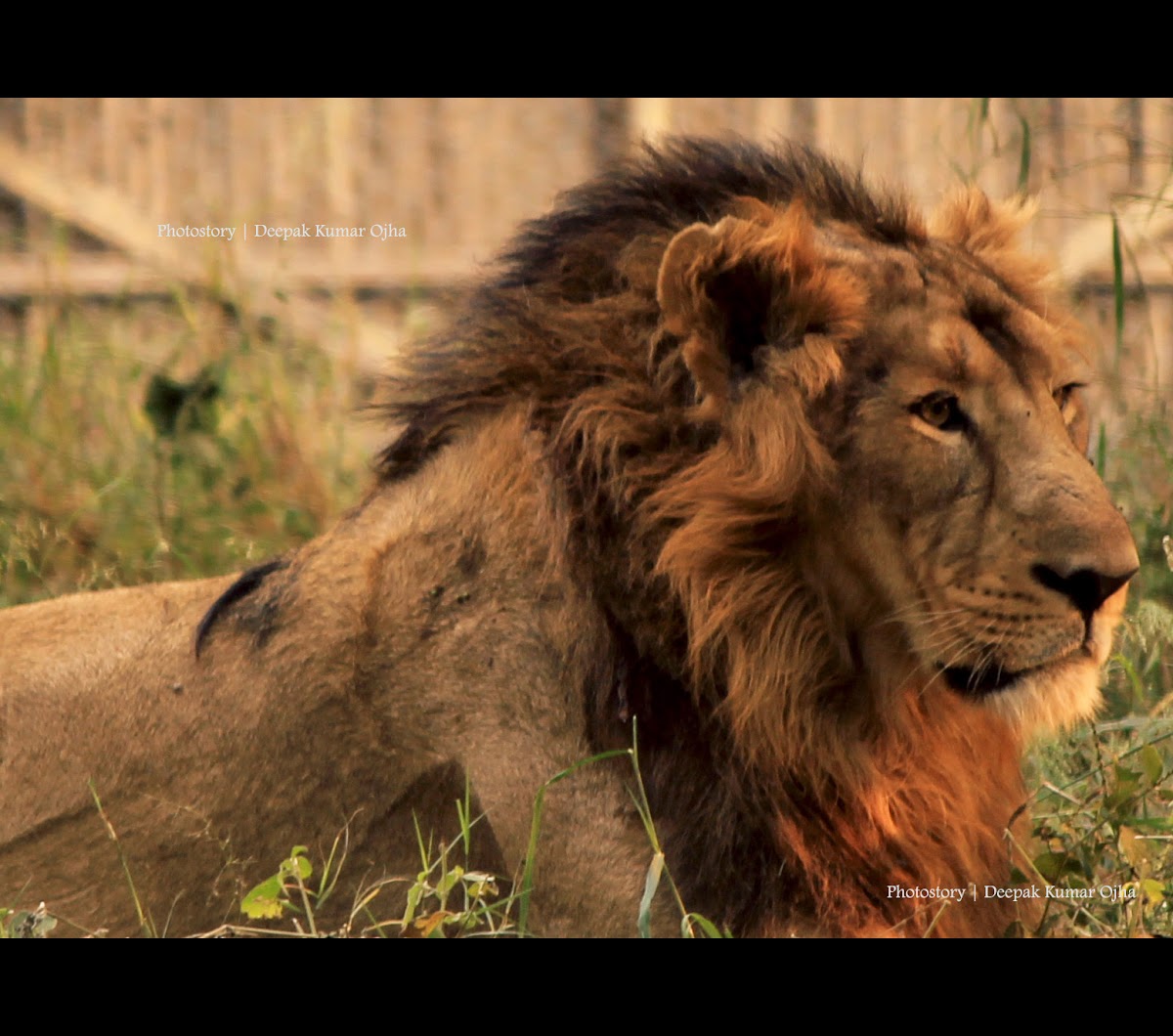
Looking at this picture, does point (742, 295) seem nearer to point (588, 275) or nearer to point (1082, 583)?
point (588, 275)

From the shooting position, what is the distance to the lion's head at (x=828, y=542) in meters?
2.80

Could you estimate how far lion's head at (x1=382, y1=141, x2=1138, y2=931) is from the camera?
9.18 feet

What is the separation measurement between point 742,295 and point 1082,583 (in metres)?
0.73

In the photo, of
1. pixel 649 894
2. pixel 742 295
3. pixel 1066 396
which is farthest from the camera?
pixel 1066 396

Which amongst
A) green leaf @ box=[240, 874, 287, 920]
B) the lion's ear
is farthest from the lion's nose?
green leaf @ box=[240, 874, 287, 920]

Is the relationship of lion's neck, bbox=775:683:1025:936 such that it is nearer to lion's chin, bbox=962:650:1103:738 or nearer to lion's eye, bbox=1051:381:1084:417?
lion's chin, bbox=962:650:1103:738

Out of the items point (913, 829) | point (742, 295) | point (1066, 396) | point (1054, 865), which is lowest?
point (1054, 865)

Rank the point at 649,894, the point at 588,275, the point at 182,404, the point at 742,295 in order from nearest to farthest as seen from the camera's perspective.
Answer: the point at 649,894 < the point at 742,295 < the point at 588,275 < the point at 182,404

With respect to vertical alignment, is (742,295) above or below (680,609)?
above

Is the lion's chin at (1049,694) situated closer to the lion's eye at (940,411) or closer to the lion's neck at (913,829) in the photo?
the lion's neck at (913,829)

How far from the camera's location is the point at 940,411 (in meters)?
2.86

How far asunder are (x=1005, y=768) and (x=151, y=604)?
172cm

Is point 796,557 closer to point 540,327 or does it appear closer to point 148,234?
point 540,327

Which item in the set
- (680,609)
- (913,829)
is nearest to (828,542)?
(680,609)
